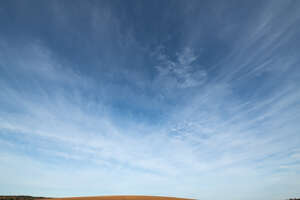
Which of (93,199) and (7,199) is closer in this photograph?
(93,199)

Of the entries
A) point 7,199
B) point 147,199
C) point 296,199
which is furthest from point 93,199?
point 296,199

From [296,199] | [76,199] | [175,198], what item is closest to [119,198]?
[76,199]

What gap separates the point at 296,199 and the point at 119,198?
104 ft

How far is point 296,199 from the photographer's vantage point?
2891 centimetres

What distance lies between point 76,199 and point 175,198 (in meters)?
15.6

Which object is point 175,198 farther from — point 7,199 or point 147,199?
point 7,199

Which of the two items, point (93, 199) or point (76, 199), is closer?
point (93, 199)

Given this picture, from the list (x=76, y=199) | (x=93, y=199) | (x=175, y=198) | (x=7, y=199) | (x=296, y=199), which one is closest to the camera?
(x=93, y=199)

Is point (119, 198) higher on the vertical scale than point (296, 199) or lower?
Result: lower

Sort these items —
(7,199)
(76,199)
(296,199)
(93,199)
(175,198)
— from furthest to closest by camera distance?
(7,199), (296,199), (175,198), (76,199), (93,199)

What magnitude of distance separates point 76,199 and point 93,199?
429cm

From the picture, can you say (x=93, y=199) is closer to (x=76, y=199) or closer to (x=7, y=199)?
(x=76, y=199)

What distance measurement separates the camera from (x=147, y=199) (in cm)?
2238

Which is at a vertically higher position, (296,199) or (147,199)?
(296,199)
